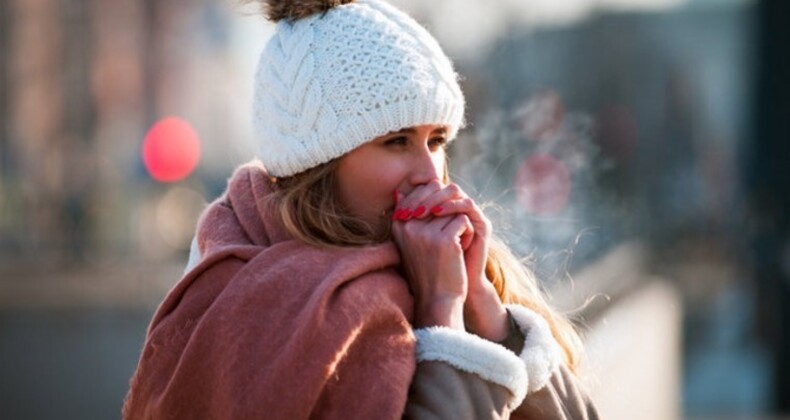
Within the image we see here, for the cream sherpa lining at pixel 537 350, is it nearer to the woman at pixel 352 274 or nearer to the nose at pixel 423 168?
the woman at pixel 352 274

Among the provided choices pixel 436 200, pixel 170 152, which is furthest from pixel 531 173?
pixel 170 152

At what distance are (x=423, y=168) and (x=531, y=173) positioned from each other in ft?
13.4

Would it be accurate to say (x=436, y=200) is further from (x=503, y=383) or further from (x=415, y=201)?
(x=503, y=383)

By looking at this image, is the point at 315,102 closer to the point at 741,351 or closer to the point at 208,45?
the point at 741,351

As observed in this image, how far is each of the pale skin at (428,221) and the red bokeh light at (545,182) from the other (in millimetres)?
3545

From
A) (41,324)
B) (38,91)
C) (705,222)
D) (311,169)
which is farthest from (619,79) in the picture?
(311,169)

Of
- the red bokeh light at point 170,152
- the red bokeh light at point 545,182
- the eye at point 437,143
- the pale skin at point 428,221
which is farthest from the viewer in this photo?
the red bokeh light at point 170,152

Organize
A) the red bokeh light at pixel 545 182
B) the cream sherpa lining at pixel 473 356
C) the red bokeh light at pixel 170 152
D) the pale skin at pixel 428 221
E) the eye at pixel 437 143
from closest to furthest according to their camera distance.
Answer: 1. the cream sherpa lining at pixel 473 356
2. the pale skin at pixel 428 221
3. the eye at pixel 437 143
4. the red bokeh light at pixel 545 182
5. the red bokeh light at pixel 170 152

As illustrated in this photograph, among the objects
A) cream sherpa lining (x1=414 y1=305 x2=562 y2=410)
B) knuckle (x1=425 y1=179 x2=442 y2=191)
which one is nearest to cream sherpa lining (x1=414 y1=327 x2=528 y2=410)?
cream sherpa lining (x1=414 y1=305 x2=562 y2=410)

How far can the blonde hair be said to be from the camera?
8.75 feet

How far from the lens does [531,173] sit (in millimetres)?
6738

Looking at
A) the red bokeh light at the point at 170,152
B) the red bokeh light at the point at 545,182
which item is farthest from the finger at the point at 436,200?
the red bokeh light at the point at 170,152

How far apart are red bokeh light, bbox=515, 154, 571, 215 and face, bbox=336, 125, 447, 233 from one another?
355 cm

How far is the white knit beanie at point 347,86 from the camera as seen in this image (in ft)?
8.76
